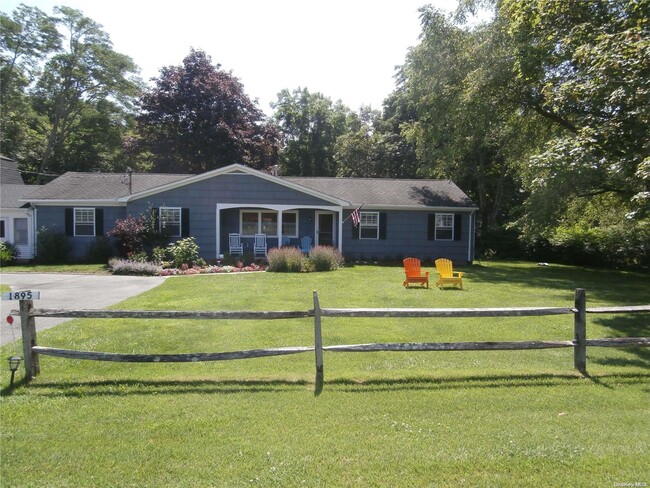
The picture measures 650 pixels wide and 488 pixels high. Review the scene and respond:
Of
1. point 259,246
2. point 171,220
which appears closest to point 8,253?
point 171,220

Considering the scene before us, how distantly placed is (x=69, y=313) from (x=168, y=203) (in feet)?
54.8

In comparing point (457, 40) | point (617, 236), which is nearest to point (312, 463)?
point (457, 40)

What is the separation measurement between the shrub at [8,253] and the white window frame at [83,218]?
2887 millimetres

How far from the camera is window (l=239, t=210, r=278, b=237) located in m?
24.1

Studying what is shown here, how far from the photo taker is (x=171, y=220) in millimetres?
22234

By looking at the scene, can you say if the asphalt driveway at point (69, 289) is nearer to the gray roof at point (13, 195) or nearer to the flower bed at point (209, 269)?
the flower bed at point (209, 269)

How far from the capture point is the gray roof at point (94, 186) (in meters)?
22.8

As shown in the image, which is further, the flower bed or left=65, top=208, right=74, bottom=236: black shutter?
left=65, top=208, right=74, bottom=236: black shutter

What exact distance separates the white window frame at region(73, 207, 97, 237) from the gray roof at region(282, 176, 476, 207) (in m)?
9.25

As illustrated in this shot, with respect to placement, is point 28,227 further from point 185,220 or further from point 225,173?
point 225,173

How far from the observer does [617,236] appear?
2436cm

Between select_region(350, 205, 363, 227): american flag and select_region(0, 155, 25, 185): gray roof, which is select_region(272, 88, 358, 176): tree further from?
select_region(350, 205, 363, 227): american flag

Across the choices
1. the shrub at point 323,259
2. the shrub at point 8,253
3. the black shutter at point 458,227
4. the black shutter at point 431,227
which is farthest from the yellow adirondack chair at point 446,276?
the shrub at point 8,253

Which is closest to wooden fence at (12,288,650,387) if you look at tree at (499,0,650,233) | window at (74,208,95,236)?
tree at (499,0,650,233)
